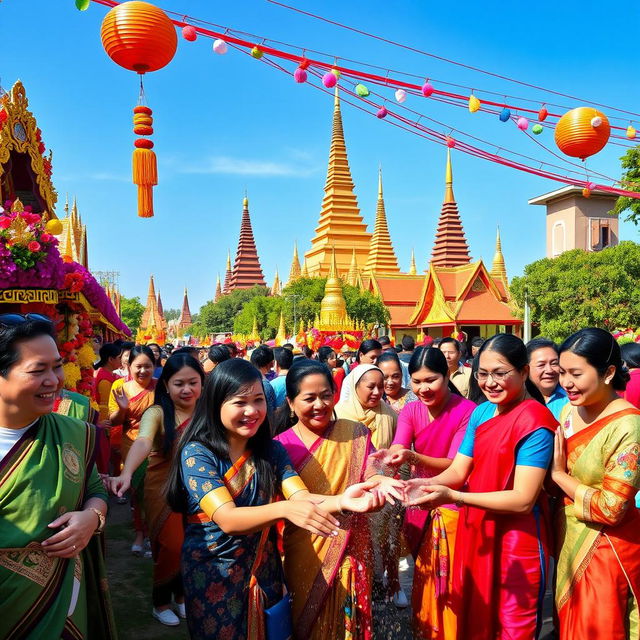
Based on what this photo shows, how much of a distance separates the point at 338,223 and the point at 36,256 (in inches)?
1700

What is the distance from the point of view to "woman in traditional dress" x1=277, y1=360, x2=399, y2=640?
245 centimetres

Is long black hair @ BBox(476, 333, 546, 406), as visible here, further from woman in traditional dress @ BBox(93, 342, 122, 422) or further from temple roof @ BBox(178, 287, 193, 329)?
temple roof @ BBox(178, 287, 193, 329)

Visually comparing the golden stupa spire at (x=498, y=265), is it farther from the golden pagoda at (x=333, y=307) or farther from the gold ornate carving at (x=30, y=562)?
the gold ornate carving at (x=30, y=562)

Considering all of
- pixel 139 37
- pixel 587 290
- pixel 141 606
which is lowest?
pixel 141 606

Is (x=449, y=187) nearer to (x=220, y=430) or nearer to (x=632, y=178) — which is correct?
(x=632, y=178)

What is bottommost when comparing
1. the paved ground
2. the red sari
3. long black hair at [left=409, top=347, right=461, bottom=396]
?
the paved ground

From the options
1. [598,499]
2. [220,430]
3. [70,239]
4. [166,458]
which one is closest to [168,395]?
[166,458]

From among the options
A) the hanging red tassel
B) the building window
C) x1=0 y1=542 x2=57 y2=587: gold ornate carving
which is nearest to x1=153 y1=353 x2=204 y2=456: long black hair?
x1=0 y1=542 x2=57 y2=587: gold ornate carving

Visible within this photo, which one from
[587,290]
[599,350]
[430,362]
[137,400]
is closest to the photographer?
[599,350]

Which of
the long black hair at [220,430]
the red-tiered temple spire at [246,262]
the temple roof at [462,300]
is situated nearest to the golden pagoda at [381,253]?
the temple roof at [462,300]

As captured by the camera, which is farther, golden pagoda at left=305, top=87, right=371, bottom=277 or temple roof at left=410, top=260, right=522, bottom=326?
golden pagoda at left=305, top=87, right=371, bottom=277

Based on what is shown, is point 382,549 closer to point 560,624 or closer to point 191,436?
point 560,624

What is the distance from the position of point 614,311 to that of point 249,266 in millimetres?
48904

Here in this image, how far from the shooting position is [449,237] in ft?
147
